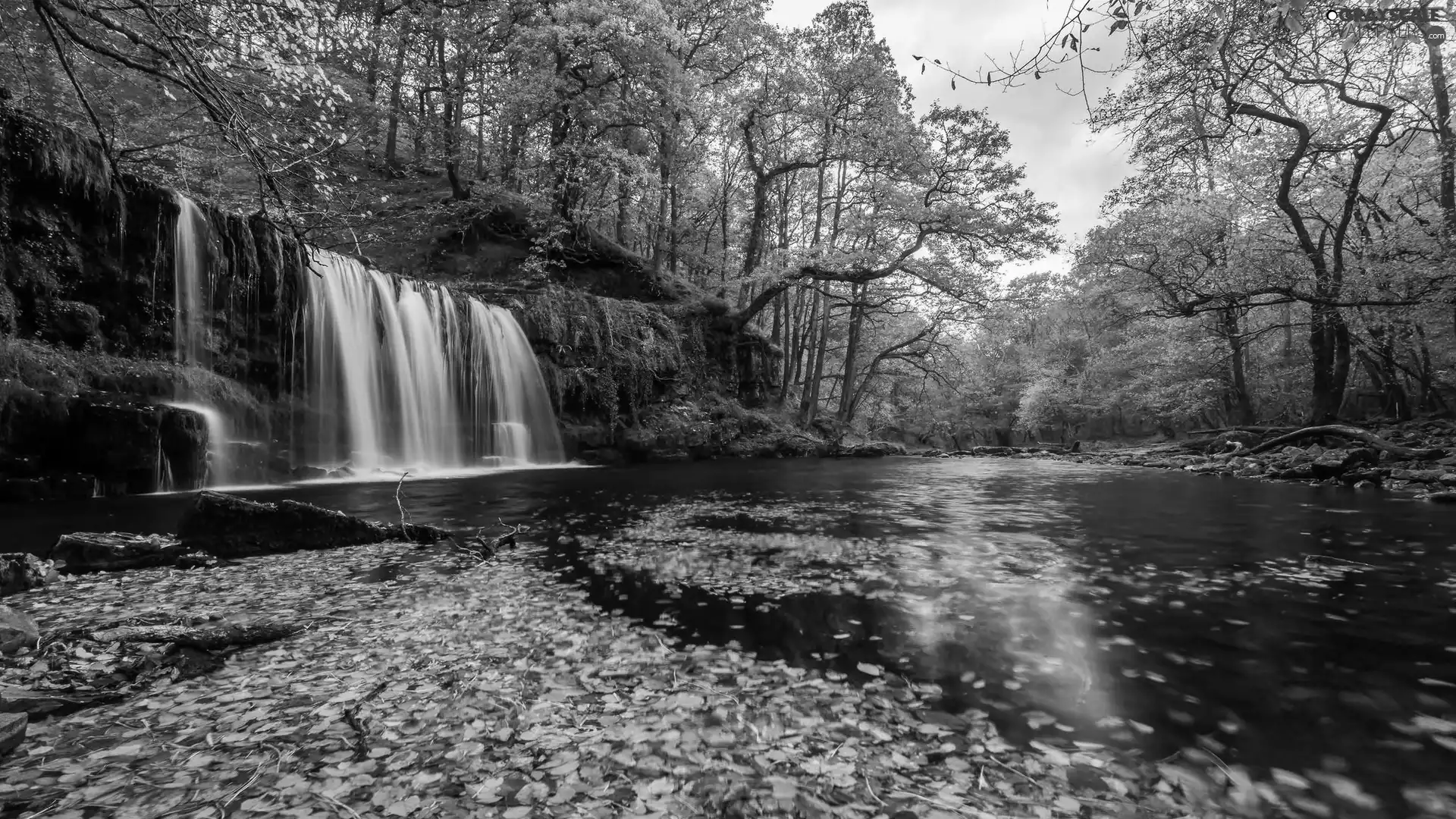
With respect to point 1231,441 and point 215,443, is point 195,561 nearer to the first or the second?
point 215,443

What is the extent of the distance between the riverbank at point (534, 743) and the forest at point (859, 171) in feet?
12.2

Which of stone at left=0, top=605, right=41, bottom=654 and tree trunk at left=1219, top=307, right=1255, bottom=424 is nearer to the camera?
stone at left=0, top=605, right=41, bottom=654

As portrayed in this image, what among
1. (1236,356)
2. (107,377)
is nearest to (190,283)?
(107,377)

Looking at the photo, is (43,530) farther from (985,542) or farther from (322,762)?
(985,542)

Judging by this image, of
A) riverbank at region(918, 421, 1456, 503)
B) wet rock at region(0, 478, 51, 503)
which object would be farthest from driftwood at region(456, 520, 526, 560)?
riverbank at region(918, 421, 1456, 503)

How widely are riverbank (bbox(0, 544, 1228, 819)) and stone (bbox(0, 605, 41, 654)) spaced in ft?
0.96

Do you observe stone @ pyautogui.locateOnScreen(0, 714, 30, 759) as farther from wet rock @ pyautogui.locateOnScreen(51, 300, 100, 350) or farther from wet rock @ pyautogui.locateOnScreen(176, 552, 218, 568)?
wet rock @ pyautogui.locateOnScreen(51, 300, 100, 350)

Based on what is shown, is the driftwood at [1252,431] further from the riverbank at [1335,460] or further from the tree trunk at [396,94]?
the tree trunk at [396,94]

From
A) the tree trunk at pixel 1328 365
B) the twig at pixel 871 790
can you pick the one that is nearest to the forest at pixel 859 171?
the tree trunk at pixel 1328 365

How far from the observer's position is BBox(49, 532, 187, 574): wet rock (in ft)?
16.8

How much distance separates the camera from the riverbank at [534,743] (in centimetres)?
202

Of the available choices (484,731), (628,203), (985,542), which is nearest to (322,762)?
(484,731)

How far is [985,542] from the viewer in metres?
6.81

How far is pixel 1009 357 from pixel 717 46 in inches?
1485
